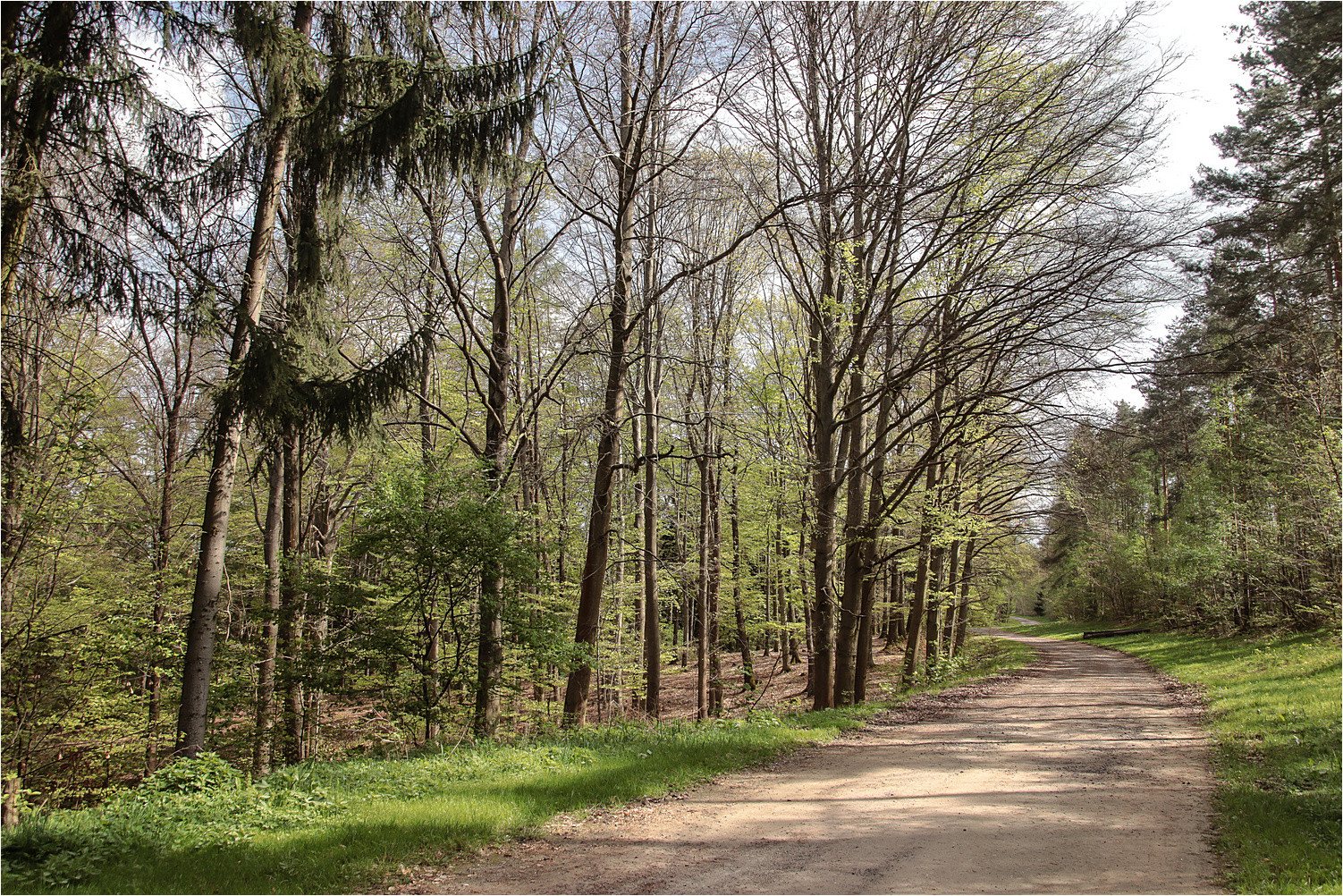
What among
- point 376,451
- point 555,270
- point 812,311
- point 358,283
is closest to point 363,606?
point 376,451

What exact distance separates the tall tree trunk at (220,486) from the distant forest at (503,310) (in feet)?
0.14

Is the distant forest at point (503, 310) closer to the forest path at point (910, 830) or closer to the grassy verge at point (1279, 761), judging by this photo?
the grassy verge at point (1279, 761)

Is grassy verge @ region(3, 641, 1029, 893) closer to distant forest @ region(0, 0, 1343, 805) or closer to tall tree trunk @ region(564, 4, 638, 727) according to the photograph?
distant forest @ region(0, 0, 1343, 805)

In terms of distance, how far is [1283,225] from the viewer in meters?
11.8

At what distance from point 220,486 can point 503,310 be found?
18.4ft

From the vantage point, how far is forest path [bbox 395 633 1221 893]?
4.38 m

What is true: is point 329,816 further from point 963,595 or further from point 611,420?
point 963,595

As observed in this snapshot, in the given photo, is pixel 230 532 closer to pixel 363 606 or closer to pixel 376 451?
pixel 363 606

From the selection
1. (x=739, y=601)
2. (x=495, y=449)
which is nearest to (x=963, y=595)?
(x=739, y=601)

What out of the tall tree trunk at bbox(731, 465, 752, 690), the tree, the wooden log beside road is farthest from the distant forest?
the wooden log beside road

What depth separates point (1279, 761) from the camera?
7.25 m

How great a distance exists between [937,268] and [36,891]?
497 inches

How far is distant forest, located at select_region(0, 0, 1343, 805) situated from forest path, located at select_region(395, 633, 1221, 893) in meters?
3.46

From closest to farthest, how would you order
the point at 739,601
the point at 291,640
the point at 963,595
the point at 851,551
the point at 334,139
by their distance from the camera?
the point at 334,139
the point at 291,640
the point at 851,551
the point at 739,601
the point at 963,595
